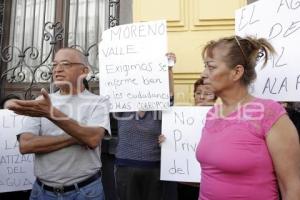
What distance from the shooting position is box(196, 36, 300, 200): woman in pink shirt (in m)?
1.66

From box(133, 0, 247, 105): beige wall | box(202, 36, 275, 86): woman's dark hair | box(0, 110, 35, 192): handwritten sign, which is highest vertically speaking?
box(133, 0, 247, 105): beige wall

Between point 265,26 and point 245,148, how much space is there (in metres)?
1.00

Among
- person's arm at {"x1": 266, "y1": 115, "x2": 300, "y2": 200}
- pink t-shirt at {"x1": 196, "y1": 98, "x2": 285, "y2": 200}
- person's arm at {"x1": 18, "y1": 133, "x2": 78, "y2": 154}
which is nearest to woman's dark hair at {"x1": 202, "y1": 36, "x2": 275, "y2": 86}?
pink t-shirt at {"x1": 196, "y1": 98, "x2": 285, "y2": 200}

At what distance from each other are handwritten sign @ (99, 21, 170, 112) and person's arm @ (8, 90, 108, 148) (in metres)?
0.54

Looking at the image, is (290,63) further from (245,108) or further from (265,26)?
(245,108)

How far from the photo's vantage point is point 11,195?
11.5ft

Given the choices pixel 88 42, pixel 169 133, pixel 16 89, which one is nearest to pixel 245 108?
pixel 169 133

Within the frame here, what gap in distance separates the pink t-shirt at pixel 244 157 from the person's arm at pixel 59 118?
2.51 feet

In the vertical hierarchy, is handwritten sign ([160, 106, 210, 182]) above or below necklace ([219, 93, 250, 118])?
below

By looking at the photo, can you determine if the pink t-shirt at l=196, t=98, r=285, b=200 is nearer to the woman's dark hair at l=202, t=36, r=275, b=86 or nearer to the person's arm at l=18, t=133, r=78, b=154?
the woman's dark hair at l=202, t=36, r=275, b=86

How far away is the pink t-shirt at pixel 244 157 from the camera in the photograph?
5.58ft

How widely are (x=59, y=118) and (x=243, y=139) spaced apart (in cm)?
102

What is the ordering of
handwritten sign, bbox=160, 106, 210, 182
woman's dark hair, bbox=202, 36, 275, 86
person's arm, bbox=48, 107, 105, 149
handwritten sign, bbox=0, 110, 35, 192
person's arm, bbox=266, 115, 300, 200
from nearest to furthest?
1. person's arm, bbox=266, 115, 300, 200
2. woman's dark hair, bbox=202, 36, 275, 86
3. person's arm, bbox=48, 107, 105, 149
4. handwritten sign, bbox=160, 106, 210, 182
5. handwritten sign, bbox=0, 110, 35, 192

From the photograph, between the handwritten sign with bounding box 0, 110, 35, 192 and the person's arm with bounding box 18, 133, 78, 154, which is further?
the handwritten sign with bounding box 0, 110, 35, 192
